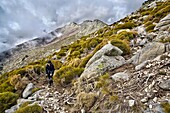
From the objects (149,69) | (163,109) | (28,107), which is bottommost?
(163,109)

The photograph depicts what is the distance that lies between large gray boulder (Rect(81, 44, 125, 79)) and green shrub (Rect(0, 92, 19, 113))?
5.45 metres

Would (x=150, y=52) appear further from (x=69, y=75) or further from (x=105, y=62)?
(x=69, y=75)

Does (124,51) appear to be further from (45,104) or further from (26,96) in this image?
(26,96)

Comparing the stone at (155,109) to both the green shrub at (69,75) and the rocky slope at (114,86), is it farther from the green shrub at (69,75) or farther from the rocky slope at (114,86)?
the green shrub at (69,75)

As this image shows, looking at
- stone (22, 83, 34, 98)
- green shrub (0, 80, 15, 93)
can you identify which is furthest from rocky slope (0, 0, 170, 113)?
green shrub (0, 80, 15, 93)

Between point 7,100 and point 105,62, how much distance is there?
7225 millimetres

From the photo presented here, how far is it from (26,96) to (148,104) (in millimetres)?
9137

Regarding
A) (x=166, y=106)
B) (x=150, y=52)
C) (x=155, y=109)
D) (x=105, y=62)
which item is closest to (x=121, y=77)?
(x=150, y=52)

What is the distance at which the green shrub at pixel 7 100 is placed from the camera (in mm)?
14727

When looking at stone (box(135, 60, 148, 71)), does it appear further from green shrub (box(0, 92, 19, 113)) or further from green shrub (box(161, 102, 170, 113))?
green shrub (box(0, 92, 19, 113))

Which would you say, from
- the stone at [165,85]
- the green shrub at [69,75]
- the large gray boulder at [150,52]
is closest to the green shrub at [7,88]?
the green shrub at [69,75]

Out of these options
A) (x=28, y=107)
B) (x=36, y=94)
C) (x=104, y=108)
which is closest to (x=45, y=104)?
(x=28, y=107)

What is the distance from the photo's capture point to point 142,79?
376 inches

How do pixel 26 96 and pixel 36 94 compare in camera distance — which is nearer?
pixel 36 94
